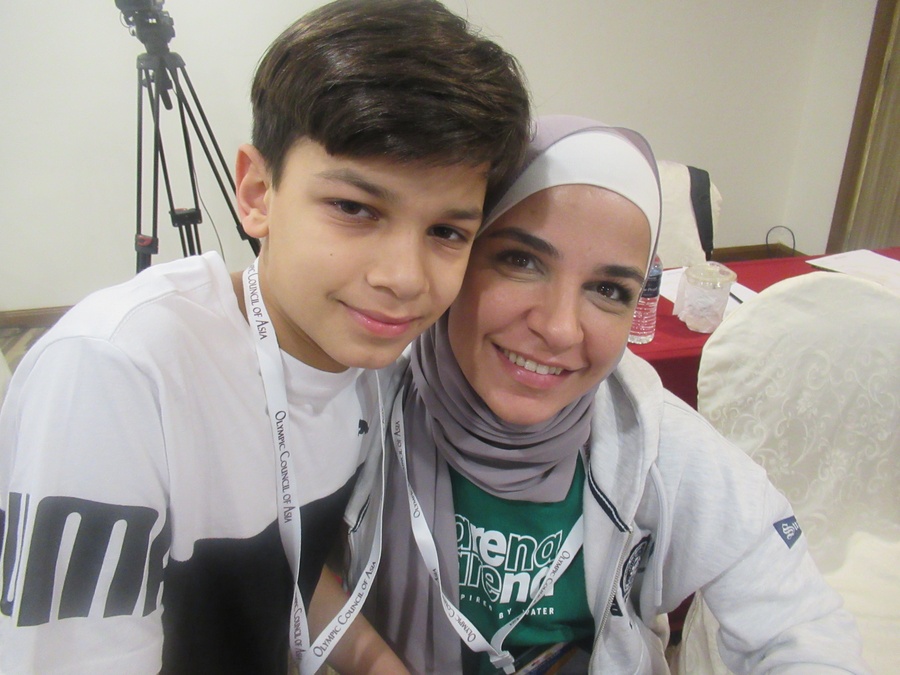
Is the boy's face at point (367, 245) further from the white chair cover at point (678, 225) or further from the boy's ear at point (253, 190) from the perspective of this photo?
the white chair cover at point (678, 225)

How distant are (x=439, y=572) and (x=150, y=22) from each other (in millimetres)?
2421

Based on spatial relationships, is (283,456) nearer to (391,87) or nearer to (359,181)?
(359,181)

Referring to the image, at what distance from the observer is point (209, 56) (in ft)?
9.95

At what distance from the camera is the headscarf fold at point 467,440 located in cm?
81

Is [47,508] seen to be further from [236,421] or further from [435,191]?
[435,191]

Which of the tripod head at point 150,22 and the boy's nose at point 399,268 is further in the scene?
the tripod head at point 150,22

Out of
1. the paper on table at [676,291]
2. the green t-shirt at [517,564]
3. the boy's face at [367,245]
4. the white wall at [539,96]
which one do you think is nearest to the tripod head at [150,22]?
the white wall at [539,96]

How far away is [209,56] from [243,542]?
3.01 m

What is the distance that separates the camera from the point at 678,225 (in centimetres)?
250

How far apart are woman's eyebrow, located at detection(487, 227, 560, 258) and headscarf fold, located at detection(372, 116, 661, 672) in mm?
38

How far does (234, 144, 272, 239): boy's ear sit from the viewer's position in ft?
2.51

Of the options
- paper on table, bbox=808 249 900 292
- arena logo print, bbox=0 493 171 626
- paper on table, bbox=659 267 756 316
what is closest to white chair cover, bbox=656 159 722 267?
paper on table, bbox=659 267 756 316

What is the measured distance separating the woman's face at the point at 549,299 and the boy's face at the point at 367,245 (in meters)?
0.10

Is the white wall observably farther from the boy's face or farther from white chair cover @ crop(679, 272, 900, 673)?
the boy's face
